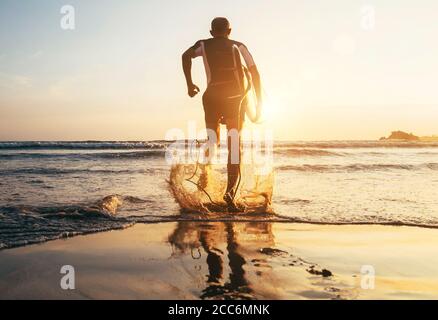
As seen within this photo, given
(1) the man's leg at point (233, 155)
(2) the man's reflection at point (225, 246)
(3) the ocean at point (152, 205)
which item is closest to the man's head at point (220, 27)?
(1) the man's leg at point (233, 155)

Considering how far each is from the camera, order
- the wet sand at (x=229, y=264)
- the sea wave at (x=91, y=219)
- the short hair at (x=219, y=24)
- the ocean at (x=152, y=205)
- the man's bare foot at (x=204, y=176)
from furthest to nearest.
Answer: the man's bare foot at (x=204, y=176) < the short hair at (x=219, y=24) < the ocean at (x=152, y=205) < the sea wave at (x=91, y=219) < the wet sand at (x=229, y=264)

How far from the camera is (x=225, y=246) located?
4.14 meters

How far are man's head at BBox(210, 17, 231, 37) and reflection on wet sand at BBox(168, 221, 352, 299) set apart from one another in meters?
2.72

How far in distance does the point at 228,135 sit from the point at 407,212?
279 cm

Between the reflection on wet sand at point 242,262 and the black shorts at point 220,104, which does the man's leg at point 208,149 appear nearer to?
the black shorts at point 220,104

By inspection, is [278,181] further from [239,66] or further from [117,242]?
[117,242]

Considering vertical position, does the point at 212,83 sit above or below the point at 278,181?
above

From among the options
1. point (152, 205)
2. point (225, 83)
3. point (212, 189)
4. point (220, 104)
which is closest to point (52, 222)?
point (152, 205)

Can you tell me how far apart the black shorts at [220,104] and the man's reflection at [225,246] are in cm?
167

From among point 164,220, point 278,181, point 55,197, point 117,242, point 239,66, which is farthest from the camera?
point 278,181

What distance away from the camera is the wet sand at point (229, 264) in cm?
287

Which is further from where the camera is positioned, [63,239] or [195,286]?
[63,239]

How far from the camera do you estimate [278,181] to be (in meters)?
10.7
